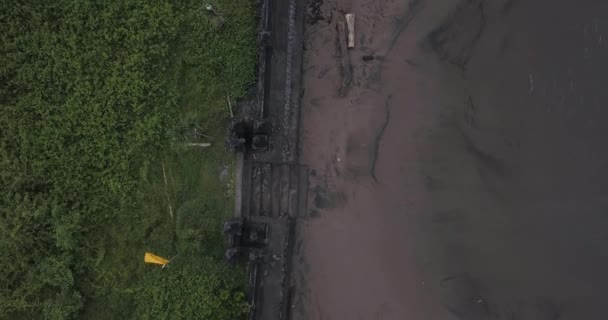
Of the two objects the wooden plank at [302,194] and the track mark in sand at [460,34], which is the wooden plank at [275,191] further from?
the track mark in sand at [460,34]

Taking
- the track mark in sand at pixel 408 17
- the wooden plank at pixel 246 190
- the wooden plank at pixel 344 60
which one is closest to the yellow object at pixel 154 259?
the wooden plank at pixel 246 190

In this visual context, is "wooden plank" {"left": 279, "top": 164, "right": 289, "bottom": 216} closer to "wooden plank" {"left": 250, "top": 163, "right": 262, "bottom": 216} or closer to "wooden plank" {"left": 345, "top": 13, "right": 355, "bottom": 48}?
"wooden plank" {"left": 250, "top": 163, "right": 262, "bottom": 216}

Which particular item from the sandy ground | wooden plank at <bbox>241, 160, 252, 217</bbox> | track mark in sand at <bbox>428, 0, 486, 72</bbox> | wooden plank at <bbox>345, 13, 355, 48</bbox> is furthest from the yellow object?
track mark in sand at <bbox>428, 0, 486, 72</bbox>

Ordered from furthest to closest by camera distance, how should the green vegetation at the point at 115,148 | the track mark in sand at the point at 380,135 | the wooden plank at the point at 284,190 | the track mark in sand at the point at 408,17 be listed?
the track mark in sand at the point at 408,17
the track mark in sand at the point at 380,135
the wooden plank at the point at 284,190
the green vegetation at the point at 115,148

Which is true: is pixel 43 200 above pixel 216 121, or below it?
below

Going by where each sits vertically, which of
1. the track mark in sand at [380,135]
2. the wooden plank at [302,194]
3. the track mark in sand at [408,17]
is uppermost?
the track mark in sand at [408,17]

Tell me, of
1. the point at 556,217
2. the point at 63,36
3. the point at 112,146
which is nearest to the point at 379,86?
the point at 556,217

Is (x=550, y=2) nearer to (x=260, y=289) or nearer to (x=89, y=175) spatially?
(x=260, y=289)

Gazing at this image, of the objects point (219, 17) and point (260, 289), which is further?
point (219, 17)

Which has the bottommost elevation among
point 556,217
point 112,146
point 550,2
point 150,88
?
point 556,217
